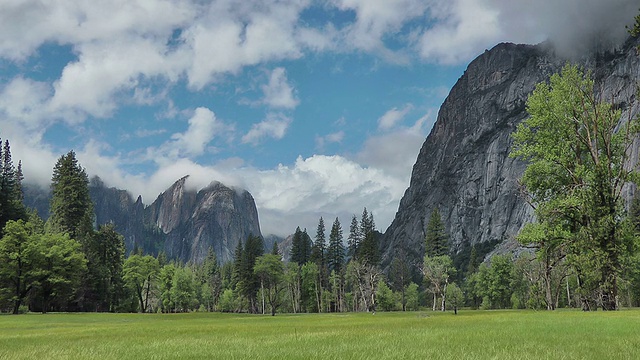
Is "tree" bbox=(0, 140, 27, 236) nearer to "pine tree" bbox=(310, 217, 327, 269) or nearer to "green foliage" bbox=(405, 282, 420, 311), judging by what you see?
"pine tree" bbox=(310, 217, 327, 269)

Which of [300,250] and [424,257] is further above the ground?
[300,250]

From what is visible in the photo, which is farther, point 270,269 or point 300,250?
point 300,250

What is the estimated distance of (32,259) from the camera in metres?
62.5

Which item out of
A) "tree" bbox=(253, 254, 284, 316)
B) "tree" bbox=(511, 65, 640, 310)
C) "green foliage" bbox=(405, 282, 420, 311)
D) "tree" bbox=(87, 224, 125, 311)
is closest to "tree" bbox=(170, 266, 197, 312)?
"tree" bbox=(87, 224, 125, 311)

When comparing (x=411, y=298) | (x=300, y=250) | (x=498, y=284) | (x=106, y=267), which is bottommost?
(x=411, y=298)

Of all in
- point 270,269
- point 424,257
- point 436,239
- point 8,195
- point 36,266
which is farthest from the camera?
point 436,239

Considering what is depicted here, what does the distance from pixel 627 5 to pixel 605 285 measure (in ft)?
748

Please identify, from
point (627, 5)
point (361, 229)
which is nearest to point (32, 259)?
point (361, 229)

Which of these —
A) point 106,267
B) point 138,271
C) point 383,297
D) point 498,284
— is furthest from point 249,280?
point 498,284

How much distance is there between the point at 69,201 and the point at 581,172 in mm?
84284

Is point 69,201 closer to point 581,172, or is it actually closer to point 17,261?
point 17,261

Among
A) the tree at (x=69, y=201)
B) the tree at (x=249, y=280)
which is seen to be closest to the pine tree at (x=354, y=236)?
the tree at (x=249, y=280)

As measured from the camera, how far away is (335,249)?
130 metres

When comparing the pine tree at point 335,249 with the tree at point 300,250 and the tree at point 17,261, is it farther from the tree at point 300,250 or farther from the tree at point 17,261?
the tree at point 17,261
